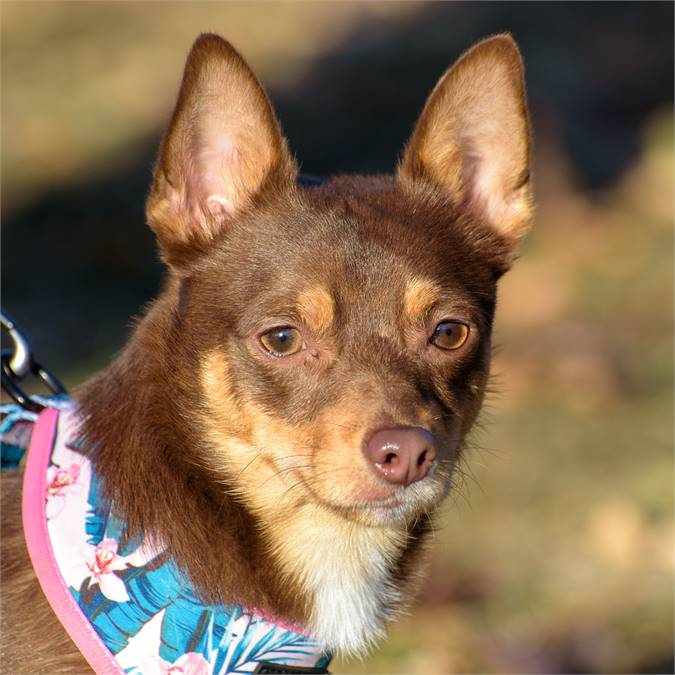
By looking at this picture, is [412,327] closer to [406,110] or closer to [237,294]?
[237,294]

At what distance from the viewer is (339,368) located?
317cm

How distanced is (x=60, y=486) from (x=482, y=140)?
1766mm

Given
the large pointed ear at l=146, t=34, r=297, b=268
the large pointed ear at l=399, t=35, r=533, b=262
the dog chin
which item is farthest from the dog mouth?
the large pointed ear at l=399, t=35, r=533, b=262

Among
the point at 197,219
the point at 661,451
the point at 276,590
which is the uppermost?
the point at 197,219

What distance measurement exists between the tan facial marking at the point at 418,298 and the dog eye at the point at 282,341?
0.33 metres

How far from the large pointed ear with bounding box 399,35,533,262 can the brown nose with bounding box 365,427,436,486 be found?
1.02 m

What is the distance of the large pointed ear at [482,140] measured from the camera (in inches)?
140

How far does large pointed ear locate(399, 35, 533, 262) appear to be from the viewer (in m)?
3.56

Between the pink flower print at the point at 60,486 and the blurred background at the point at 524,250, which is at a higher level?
the pink flower print at the point at 60,486

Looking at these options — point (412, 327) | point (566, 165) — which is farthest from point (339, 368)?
point (566, 165)

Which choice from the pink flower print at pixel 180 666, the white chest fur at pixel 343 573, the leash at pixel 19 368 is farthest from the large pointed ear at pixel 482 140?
the pink flower print at pixel 180 666

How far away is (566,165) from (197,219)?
8319 millimetres

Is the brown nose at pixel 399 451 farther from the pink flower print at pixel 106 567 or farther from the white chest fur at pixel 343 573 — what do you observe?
the pink flower print at pixel 106 567

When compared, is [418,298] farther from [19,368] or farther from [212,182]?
[19,368]
